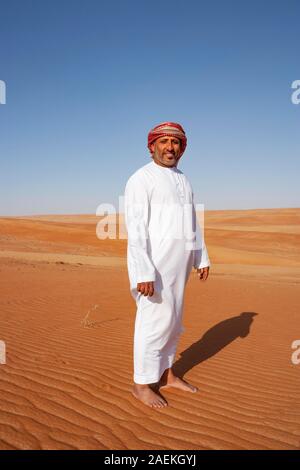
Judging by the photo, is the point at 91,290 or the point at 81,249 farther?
the point at 81,249

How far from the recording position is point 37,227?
34281 millimetres

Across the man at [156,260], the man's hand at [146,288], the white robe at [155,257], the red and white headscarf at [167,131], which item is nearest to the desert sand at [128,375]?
the man at [156,260]

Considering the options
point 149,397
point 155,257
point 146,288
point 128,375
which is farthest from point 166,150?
point 128,375

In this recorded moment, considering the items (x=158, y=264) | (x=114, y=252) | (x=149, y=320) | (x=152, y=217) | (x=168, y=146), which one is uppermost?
(x=168, y=146)

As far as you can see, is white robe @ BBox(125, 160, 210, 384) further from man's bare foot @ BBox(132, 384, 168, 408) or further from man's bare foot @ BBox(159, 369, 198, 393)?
man's bare foot @ BBox(159, 369, 198, 393)

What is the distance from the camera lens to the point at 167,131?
3.47 m

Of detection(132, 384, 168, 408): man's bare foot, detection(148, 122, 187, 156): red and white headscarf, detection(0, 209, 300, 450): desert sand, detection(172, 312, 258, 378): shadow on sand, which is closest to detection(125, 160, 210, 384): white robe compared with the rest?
detection(132, 384, 168, 408): man's bare foot

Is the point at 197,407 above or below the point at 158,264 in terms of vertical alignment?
below

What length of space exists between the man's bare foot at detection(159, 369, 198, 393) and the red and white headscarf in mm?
2160

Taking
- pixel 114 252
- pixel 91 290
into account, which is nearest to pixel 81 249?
pixel 114 252
